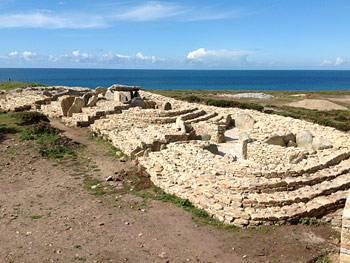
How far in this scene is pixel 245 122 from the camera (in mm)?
21594

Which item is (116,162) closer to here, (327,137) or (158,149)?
(158,149)

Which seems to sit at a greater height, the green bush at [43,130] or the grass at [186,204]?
the green bush at [43,130]

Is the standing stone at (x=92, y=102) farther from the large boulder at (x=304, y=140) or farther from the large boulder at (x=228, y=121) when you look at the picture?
the large boulder at (x=304, y=140)

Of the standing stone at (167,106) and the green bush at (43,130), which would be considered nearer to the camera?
the green bush at (43,130)

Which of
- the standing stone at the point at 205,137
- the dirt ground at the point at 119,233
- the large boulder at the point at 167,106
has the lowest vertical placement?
the dirt ground at the point at 119,233

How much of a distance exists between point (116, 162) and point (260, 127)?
9.98 meters

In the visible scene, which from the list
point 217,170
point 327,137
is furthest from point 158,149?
point 327,137

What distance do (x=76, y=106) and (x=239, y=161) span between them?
16388mm

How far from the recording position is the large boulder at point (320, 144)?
15.4m

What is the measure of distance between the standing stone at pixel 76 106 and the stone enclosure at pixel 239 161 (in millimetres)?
879

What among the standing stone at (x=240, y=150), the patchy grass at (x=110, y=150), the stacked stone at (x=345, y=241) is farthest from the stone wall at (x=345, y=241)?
the patchy grass at (x=110, y=150)

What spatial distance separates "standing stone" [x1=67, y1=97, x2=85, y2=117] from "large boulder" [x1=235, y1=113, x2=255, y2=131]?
12.0m

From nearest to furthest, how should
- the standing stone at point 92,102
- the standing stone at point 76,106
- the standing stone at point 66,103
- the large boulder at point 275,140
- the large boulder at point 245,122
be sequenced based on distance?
1. the large boulder at point 275,140
2. the large boulder at point 245,122
3. the standing stone at point 76,106
4. the standing stone at point 66,103
5. the standing stone at point 92,102

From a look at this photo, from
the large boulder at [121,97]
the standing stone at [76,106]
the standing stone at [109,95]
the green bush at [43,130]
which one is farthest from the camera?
the standing stone at [109,95]
